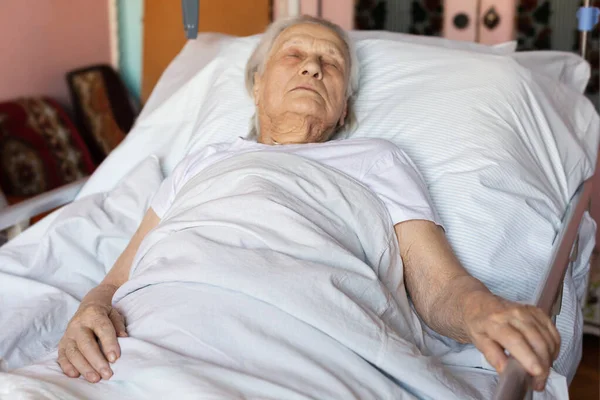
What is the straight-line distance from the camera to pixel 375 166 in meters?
1.44

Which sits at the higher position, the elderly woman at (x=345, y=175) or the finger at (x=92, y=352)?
the elderly woman at (x=345, y=175)

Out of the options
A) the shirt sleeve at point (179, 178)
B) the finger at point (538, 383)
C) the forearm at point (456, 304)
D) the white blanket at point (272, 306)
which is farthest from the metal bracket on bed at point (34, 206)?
the finger at point (538, 383)

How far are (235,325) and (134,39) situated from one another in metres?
2.70

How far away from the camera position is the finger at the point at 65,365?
3.53ft

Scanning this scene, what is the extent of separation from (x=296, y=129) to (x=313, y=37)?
0.22m

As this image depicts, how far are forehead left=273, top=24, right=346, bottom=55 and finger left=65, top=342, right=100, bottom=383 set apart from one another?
0.81m

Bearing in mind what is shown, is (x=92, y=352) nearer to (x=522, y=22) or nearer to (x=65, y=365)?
(x=65, y=365)

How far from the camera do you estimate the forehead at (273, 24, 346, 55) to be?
64.4 inches

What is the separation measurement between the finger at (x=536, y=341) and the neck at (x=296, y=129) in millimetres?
710

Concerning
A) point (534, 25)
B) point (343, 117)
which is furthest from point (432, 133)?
point (534, 25)

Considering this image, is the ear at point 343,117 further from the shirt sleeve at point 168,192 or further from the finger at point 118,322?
the finger at point 118,322

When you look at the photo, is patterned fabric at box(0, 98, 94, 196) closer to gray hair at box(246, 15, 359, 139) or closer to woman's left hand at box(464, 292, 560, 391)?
gray hair at box(246, 15, 359, 139)

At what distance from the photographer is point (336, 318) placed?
110 centimetres

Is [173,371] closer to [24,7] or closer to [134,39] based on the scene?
[24,7]
